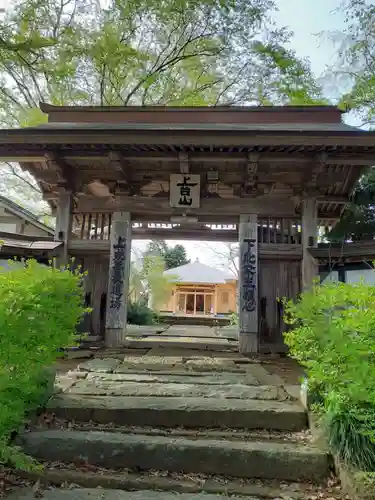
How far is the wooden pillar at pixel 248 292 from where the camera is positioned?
26.8 ft

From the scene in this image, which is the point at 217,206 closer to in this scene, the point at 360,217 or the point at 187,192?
the point at 187,192

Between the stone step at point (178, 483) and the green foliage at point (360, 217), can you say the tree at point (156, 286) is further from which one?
the stone step at point (178, 483)

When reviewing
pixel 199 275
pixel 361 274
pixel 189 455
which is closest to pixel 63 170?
pixel 189 455

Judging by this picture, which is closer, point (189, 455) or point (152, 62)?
point (189, 455)

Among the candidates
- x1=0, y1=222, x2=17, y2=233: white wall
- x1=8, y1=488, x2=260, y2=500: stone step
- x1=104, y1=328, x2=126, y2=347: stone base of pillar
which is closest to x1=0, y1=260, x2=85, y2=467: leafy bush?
x1=8, y1=488, x2=260, y2=500: stone step

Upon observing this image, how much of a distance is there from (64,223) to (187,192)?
3.06 metres

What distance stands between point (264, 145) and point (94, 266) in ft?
17.0

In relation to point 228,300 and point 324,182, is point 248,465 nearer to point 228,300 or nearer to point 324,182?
point 324,182

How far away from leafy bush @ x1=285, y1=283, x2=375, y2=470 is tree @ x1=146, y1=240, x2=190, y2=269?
3628cm

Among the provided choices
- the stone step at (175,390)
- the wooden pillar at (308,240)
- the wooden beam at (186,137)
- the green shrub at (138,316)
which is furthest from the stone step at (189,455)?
the green shrub at (138,316)

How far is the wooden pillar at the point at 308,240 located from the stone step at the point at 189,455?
5142 millimetres

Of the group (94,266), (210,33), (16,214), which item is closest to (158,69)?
(210,33)

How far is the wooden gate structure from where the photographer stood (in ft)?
24.0

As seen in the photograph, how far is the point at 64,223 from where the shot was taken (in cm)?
850
